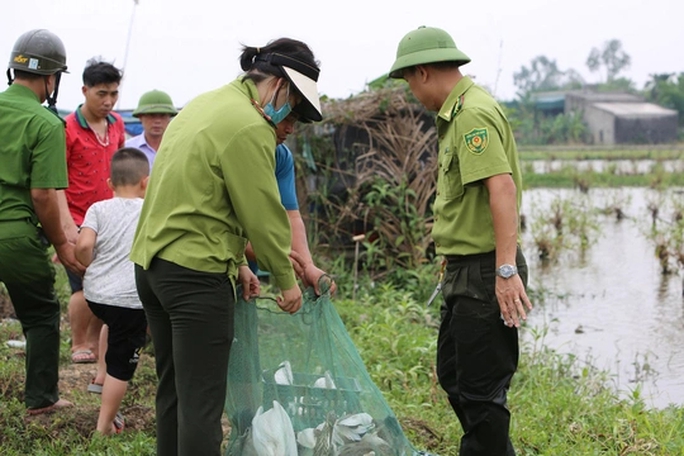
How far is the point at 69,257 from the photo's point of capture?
13.2 ft

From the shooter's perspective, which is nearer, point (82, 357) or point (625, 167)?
point (82, 357)

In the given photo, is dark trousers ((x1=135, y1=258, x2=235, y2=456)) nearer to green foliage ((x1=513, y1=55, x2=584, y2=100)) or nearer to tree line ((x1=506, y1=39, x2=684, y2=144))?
tree line ((x1=506, y1=39, x2=684, y2=144))

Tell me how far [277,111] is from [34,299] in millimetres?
1631

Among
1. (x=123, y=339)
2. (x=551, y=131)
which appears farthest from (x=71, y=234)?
(x=551, y=131)

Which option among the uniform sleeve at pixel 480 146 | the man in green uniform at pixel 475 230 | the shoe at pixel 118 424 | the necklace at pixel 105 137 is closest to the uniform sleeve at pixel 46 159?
the shoe at pixel 118 424

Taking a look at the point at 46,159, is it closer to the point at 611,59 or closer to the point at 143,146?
the point at 143,146

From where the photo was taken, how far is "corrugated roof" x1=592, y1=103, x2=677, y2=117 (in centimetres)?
4328

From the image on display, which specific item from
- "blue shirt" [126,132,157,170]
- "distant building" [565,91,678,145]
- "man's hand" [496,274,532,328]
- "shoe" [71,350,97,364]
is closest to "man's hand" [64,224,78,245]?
"shoe" [71,350,97,364]

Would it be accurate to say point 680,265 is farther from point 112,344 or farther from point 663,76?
point 663,76

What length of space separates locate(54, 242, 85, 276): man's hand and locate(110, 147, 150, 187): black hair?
Result: 36cm

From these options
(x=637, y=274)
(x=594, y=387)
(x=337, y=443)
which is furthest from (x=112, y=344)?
(x=637, y=274)

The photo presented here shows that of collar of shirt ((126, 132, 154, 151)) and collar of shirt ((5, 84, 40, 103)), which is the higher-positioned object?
collar of shirt ((5, 84, 40, 103))

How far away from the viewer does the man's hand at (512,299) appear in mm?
3127

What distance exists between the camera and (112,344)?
3.84 meters
